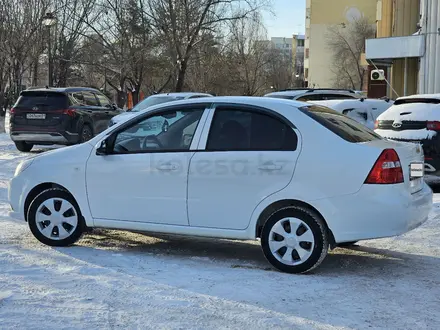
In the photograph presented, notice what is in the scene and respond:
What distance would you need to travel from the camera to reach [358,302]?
4828 mm

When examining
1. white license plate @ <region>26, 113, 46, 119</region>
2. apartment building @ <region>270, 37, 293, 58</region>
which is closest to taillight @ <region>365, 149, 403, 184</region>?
white license plate @ <region>26, 113, 46, 119</region>

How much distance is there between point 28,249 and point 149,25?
97.1 ft

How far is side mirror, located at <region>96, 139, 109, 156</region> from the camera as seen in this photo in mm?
6246

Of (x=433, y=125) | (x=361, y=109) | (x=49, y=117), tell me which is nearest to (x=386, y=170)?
(x=433, y=125)

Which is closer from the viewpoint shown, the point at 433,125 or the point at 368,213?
the point at 368,213

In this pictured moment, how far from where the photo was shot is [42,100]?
1559 centimetres

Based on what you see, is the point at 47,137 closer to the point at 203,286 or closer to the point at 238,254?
the point at 238,254

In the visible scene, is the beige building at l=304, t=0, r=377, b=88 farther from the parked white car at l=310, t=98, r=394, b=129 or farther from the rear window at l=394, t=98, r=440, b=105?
the rear window at l=394, t=98, r=440, b=105

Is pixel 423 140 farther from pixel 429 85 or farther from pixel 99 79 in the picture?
pixel 99 79

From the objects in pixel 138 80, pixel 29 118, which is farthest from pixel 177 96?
pixel 138 80

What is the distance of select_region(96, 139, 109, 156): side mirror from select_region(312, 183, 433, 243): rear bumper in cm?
216

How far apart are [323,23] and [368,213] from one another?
7784 cm

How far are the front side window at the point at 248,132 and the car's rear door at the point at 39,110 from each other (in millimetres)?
10239

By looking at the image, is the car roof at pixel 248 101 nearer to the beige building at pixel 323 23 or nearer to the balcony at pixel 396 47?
the balcony at pixel 396 47
